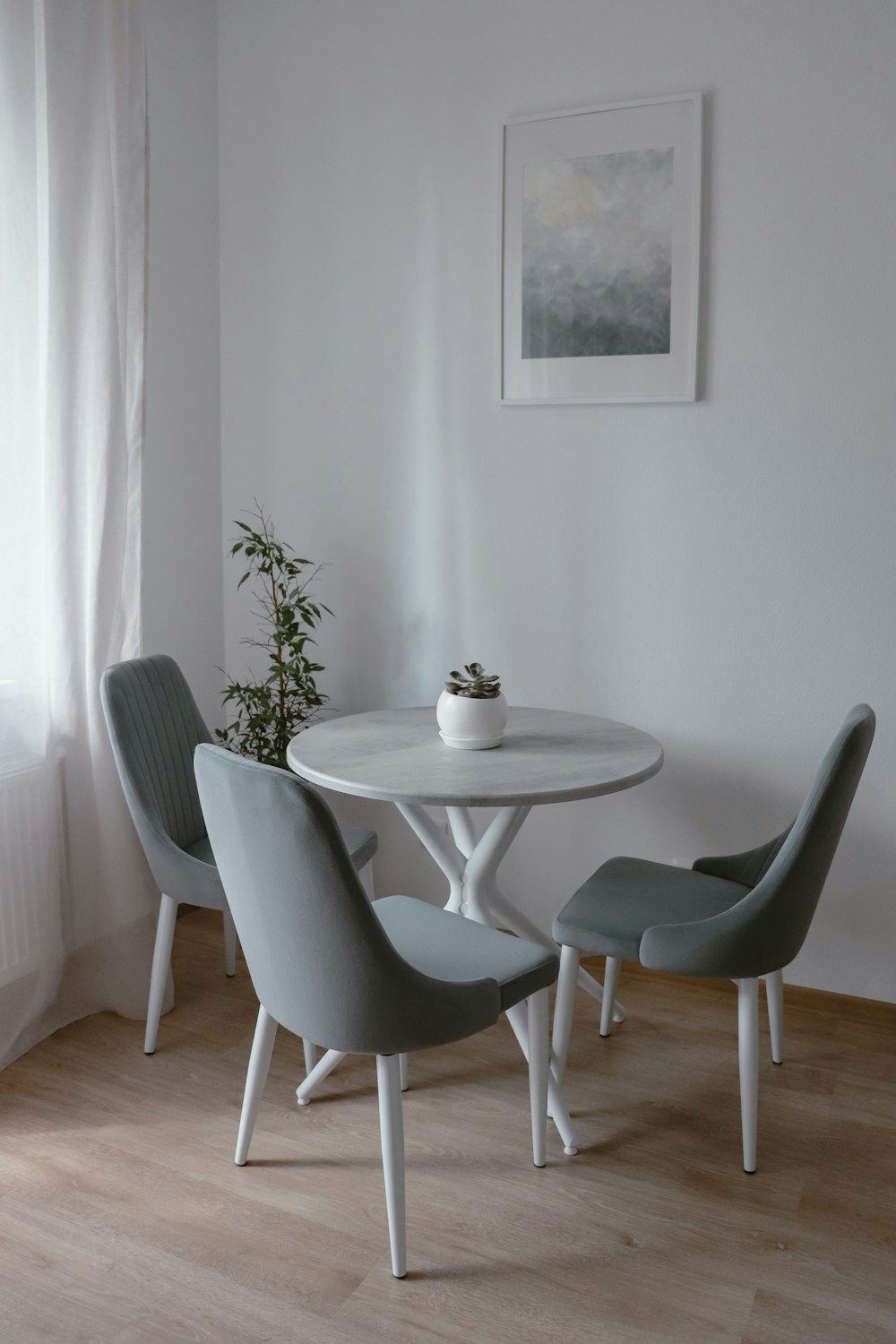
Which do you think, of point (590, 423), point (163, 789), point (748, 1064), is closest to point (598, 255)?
point (590, 423)

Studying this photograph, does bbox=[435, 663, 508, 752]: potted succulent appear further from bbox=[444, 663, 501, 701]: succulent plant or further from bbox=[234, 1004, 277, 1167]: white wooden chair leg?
bbox=[234, 1004, 277, 1167]: white wooden chair leg

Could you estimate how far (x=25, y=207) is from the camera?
103 inches

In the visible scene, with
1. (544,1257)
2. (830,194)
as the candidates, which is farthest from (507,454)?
(544,1257)

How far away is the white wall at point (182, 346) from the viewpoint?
10.8 feet

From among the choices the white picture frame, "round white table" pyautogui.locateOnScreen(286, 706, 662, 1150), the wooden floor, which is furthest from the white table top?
the white picture frame

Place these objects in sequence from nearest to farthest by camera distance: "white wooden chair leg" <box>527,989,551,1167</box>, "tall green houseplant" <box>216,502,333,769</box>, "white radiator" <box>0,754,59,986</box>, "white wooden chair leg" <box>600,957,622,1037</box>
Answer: "white wooden chair leg" <box>527,989,551,1167</box> < "white radiator" <box>0,754,59,986</box> < "white wooden chair leg" <box>600,957,622,1037</box> < "tall green houseplant" <box>216,502,333,769</box>

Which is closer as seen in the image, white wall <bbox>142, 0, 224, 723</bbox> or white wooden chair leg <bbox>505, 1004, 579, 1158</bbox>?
white wooden chair leg <bbox>505, 1004, 579, 1158</bbox>

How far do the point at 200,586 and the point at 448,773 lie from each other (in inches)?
60.5

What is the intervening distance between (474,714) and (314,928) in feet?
2.73

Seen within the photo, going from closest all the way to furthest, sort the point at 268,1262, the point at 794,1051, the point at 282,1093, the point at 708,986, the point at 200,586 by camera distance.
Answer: the point at 268,1262
the point at 282,1093
the point at 794,1051
the point at 708,986
the point at 200,586

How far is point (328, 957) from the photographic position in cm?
187

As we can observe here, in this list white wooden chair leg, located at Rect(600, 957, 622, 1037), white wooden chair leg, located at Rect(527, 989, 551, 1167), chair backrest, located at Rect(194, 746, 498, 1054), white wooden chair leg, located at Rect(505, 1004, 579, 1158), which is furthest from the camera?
white wooden chair leg, located at Rect(600, 957, 622, 1037)

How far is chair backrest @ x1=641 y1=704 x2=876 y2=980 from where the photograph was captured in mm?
2119

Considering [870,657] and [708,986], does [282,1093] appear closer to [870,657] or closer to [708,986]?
[708,986]
